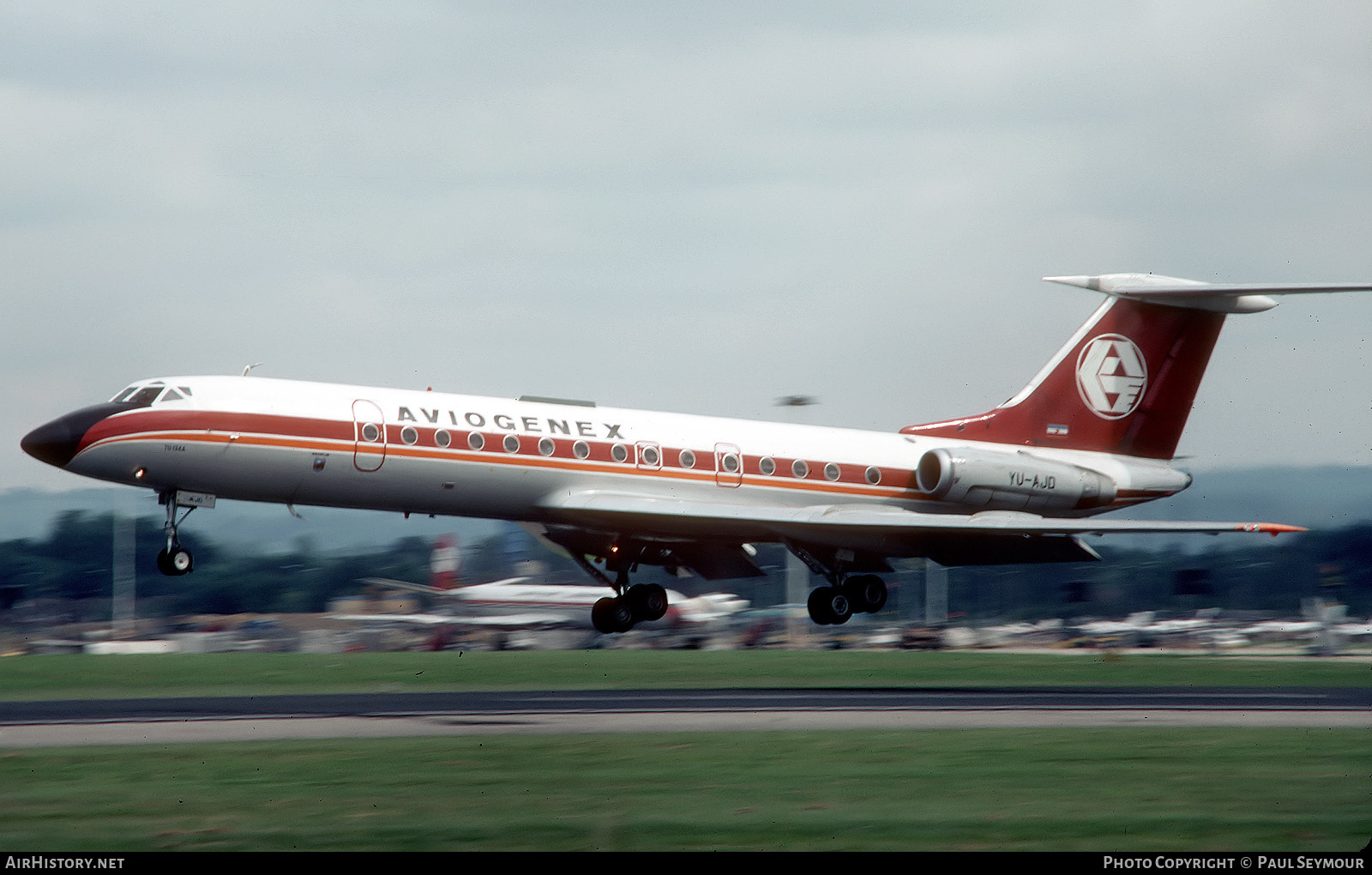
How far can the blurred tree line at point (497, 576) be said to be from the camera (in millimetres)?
48125

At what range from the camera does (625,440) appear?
87.4 ft

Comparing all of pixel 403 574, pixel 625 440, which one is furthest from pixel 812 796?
pixel 403 574

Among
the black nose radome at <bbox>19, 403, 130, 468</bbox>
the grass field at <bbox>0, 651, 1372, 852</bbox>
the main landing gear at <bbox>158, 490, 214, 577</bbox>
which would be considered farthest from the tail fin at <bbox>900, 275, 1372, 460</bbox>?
the black nose radome at <bbox>19, 403, 130, 468</bbox>

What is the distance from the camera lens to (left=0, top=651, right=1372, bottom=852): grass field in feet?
40.5

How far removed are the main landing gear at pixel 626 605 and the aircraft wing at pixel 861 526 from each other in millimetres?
1552

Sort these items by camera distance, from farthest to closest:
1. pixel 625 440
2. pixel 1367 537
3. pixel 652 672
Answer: pixel 1367 537
pixel 652 672
pixel 625 440

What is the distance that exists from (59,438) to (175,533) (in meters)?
2.31

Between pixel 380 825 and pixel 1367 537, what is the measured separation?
Result: 3896 centimetres

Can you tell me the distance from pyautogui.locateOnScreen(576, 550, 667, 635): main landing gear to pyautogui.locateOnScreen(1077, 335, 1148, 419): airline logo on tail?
10623 millimetres

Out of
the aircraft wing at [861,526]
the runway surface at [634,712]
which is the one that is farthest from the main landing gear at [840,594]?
the runway surface at [634,712]

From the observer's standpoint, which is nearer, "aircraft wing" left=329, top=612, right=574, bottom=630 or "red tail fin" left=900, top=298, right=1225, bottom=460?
"red tail fin" left=900, top=298, right=1225, bottom=460

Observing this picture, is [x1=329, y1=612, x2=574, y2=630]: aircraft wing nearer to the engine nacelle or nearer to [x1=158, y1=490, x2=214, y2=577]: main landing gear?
the engine nacelle

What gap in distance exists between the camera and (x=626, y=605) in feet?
97.4

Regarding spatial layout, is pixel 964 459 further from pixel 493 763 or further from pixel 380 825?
pixel 380 825
